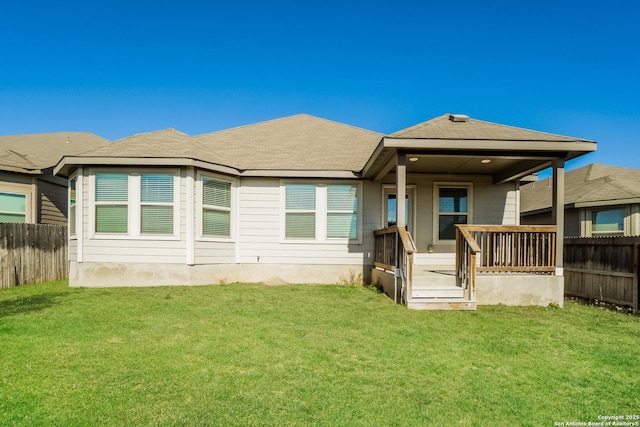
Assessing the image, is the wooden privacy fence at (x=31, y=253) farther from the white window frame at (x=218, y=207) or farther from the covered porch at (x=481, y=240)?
the covered porch at (x=481, y=240)

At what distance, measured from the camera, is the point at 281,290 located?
9250 mm

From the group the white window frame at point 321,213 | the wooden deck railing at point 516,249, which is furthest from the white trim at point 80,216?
the wooden deck railing at point 516,249

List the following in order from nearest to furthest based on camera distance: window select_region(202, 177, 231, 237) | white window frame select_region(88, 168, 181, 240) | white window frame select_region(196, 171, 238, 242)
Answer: white window frame select_region(88, 168, 181, 240) → white window frame select_region(196, 171, 238, 242) → window select_region(202, 177, 231, 237)

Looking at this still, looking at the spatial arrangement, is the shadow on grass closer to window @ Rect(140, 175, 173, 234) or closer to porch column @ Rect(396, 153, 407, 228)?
window @ Rect(140, 175, 173, 234)

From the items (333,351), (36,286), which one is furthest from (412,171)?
(36,286)

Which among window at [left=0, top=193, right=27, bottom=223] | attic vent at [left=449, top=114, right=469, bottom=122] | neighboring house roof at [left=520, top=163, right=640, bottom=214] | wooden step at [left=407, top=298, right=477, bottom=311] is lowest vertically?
wooden step at [left=407, top=298, right=477, bottom=311]

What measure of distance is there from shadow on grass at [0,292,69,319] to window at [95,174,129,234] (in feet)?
A: 5.96

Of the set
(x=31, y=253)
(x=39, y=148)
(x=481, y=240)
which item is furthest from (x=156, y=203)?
(x=39, y=148)

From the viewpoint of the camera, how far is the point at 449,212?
10.9 metres

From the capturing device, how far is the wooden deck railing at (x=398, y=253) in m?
7.11

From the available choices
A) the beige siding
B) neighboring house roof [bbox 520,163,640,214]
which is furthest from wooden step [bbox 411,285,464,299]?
the beige siding

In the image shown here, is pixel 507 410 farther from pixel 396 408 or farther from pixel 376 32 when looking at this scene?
pixel 376 32

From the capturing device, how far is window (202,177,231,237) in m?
9.88

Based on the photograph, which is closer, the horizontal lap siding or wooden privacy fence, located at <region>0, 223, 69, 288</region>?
wooden privacy fence, located at <region>0, 223, 69, 288</region>
